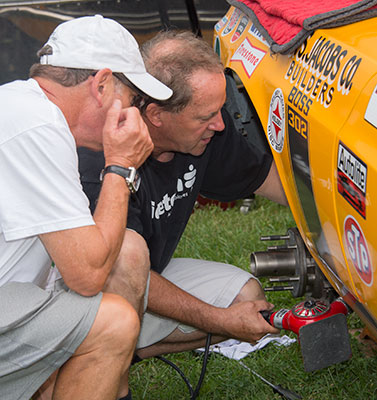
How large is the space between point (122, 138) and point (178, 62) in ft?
Result: 2.04

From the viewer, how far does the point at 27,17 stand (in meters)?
4.11

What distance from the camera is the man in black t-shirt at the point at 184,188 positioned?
2.66 meters

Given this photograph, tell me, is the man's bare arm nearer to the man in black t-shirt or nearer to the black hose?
the man in black t-shirt

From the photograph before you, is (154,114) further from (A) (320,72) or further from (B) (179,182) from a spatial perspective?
(A) (320,72)

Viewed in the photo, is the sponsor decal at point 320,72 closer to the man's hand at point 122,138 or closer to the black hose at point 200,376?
the man's hand at point 122,138

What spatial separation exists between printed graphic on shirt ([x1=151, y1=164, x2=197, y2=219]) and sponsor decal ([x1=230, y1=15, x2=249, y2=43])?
61 centimetres

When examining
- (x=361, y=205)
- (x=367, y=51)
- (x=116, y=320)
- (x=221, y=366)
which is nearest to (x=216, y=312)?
(x=221, y=366)

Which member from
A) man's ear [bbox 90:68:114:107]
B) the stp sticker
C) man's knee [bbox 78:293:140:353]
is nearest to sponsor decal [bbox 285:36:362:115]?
the stp sticker

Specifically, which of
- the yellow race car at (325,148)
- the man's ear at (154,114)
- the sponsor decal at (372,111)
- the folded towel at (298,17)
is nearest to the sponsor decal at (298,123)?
the yellow race car at (325,148)

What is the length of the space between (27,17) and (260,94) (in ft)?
6.45

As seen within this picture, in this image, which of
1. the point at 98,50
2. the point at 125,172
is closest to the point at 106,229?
the point at 125,172

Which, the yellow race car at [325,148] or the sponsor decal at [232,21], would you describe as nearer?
the yellow race car at [325,148]

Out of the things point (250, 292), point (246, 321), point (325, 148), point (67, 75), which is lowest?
point (250, 292)

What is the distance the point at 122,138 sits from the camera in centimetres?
220
